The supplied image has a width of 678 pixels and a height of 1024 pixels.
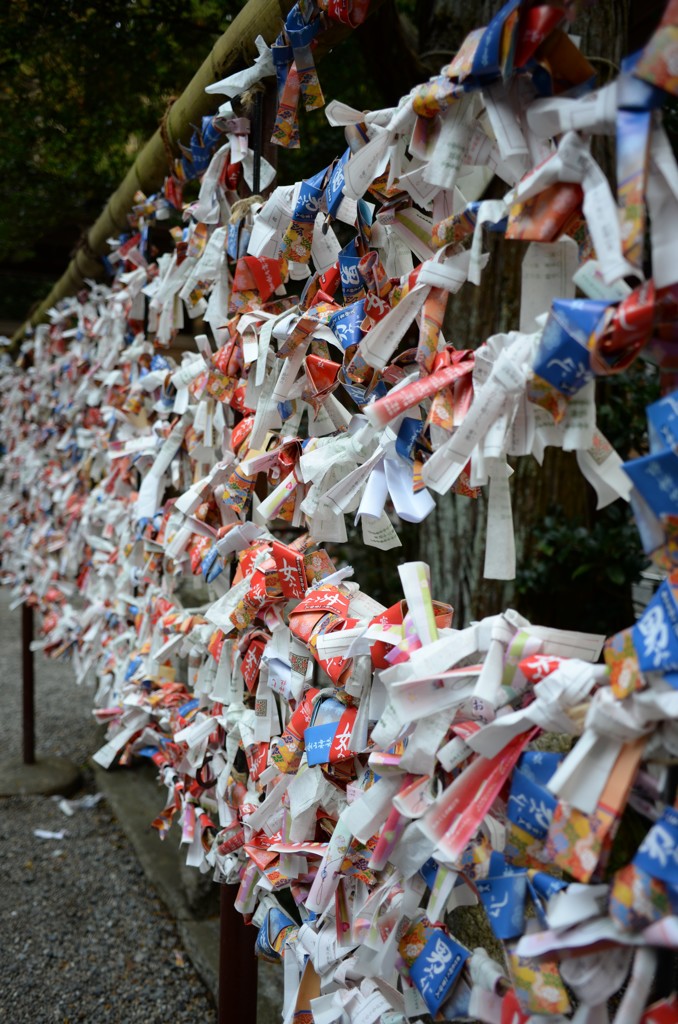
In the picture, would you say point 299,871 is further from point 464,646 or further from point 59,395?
point 59,395

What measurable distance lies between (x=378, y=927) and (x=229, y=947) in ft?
1.88

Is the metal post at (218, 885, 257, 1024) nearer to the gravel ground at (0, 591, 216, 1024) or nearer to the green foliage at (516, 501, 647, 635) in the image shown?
the gravel ground at (0, 591, 216, 1024)

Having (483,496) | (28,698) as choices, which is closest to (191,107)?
(483,496)

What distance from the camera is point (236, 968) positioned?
1.14 meters

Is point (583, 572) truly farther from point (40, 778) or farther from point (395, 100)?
point (40, 778)

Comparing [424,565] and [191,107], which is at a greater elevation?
[191,107]

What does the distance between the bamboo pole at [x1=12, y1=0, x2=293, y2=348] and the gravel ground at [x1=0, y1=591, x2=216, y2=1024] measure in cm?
175

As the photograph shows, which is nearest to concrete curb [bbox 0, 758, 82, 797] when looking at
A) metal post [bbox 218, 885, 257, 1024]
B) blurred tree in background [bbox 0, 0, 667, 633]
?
blurred tree in background [bbox 0, 0, 667, 633]

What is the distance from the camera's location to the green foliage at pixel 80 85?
2.47 metres

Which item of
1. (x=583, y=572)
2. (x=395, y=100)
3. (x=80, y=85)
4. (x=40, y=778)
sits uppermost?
(x=80, y=85)

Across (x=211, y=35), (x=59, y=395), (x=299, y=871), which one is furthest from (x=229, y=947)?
(x=211, y=35)

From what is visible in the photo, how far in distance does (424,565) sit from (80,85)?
2864 millimetres

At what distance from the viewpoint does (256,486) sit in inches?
44.0

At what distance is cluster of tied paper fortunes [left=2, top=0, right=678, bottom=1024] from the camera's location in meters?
0.47
